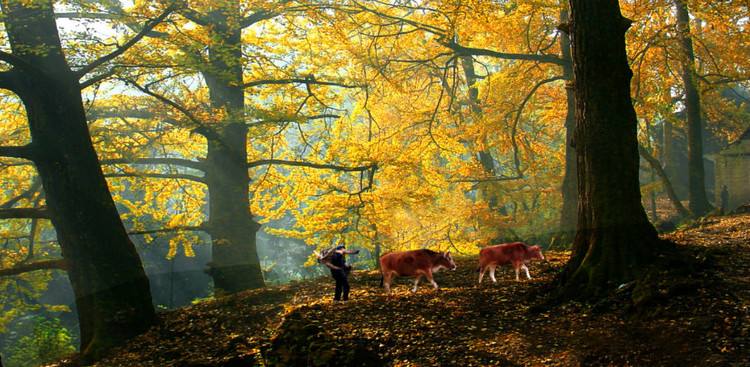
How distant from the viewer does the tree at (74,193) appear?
30.4 ft

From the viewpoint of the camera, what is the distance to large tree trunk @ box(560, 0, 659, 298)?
23.5ft

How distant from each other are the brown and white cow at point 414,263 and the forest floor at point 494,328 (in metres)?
0.36

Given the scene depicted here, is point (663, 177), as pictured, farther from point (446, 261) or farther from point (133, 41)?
point (133, 41)

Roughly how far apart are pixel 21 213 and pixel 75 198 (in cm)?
117

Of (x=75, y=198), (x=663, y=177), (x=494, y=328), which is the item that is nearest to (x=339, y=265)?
(x=494, y=328)

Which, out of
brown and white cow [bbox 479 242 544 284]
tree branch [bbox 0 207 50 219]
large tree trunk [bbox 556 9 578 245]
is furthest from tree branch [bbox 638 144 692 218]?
tree branch [bbox 0 207 50 219]

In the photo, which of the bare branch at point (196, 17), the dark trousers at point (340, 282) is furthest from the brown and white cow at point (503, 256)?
the bare branch at point (196, 17)

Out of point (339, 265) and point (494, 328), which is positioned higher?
point (339, 265)

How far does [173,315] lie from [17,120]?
29.9ft

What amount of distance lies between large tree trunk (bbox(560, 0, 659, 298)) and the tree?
7527mm

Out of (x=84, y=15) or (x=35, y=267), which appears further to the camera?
(x=84, y=15)

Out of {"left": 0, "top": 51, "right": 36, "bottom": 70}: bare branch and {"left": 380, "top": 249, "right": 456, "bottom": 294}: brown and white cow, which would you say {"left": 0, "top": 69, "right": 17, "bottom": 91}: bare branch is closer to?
{"left": 0, "top": 51, "right": 36, "bottom": 70}: bare branch

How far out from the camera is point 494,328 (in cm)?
680

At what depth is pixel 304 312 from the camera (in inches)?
317
